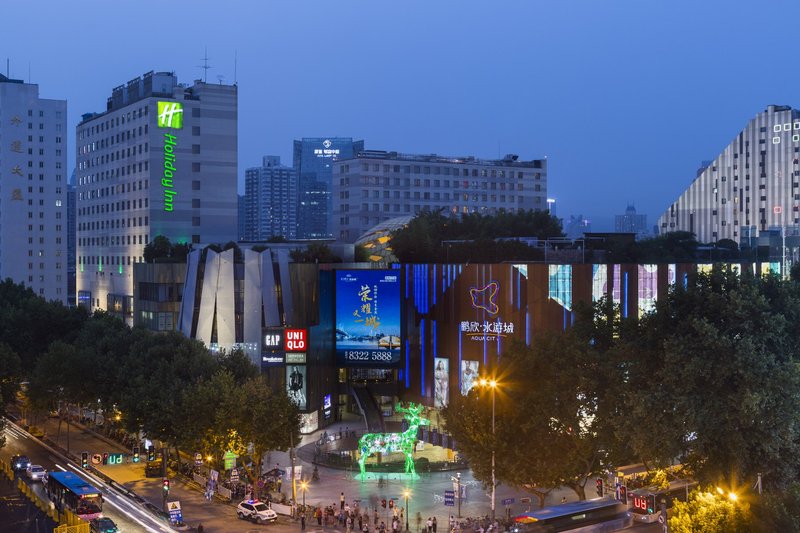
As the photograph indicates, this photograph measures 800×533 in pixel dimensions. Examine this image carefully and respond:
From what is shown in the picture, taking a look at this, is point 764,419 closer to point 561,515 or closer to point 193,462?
point 561,515

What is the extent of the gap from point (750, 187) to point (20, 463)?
122m

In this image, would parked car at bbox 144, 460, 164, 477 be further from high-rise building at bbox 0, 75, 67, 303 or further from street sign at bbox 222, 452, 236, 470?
high-rise building at bbox 0, 75, 67, 303

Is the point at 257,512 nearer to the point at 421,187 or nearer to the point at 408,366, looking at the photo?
the point at 408,366

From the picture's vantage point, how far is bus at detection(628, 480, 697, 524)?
41.6 meters

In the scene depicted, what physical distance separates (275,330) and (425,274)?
43.8ft

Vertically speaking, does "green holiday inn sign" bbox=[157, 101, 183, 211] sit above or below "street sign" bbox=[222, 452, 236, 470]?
above

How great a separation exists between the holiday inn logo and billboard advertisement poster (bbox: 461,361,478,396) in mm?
60393

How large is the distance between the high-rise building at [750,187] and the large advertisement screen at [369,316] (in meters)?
75.8

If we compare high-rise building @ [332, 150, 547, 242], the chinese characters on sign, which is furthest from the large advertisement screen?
high-rise building @ [332, 150, 547, 242]

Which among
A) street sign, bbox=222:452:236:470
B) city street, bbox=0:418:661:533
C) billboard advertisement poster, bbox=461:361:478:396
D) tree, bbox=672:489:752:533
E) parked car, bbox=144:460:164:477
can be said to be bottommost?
city street, bbox=0:418:661:533

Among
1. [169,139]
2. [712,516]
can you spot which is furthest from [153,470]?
[169,139]

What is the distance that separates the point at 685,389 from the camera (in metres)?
38.3

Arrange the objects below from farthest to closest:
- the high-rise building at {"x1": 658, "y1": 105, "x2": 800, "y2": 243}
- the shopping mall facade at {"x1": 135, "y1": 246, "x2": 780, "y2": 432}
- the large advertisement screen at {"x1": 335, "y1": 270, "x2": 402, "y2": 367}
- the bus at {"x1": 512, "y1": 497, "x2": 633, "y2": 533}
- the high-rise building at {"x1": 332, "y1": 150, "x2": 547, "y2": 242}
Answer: the high-rise building at {"x1": 332, "y1": 150, "x2": 547, "y2": 242} → the high-rise building at {"x1": 658, "y1": 105, "x2": 800, "y2": 243} → the large advertisement screen at {"x1": 335, "y1": 270, "x2": 402, "y2": 367} → the shopping mall facade at {"x1": 135, "y1": 246, "x2": 780, "y2": 432} → the bus at {"x1": 512, "y1": 497, "x2": 633, "y2": 533}

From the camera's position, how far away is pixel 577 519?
1690 inches
